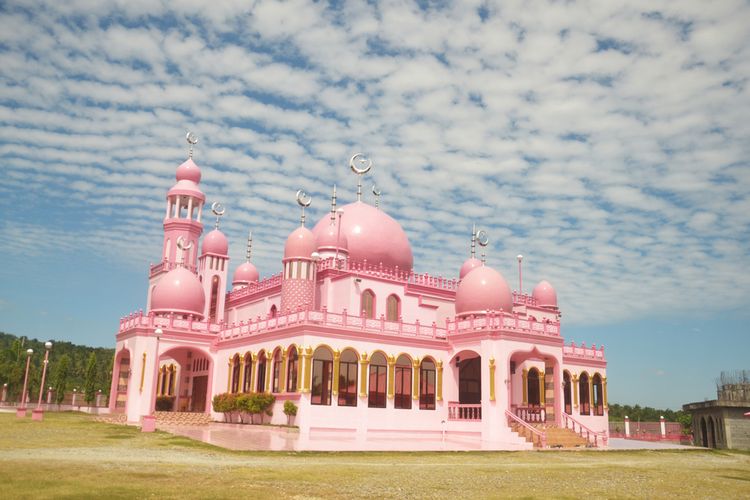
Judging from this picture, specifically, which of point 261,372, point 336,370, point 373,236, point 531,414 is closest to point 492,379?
point 531,414

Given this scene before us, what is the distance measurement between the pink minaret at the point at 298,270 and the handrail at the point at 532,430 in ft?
42.3

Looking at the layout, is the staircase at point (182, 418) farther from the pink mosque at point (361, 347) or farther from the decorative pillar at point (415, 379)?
the decorative pillar at point (415, 379)

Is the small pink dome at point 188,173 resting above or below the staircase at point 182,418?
above

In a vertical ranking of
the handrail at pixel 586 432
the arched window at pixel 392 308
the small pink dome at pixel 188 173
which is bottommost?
the handrail at pixel 586 432

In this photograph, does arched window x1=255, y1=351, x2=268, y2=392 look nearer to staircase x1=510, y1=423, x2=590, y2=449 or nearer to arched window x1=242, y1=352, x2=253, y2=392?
arched window x1=242, y1=352, x2=253, y2=392

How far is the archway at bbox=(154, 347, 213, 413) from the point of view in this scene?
43.3m

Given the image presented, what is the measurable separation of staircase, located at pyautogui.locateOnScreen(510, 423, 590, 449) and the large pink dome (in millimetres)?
15026

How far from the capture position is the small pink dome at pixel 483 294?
38.1 meters

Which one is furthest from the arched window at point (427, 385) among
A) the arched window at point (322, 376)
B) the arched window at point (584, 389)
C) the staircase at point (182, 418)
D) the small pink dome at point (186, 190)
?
the small pink dome at point (186, 190)

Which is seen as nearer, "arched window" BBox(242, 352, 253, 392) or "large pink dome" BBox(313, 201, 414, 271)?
"arched window" BBox(242, 352, 253, 392)

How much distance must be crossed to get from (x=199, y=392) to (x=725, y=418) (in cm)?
3373

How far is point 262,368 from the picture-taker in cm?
3831

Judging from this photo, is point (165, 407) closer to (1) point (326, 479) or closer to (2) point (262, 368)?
(2) point (262, 368)

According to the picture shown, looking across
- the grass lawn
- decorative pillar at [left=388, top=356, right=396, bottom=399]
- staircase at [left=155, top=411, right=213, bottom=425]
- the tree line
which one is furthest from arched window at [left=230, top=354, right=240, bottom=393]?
the tree line
